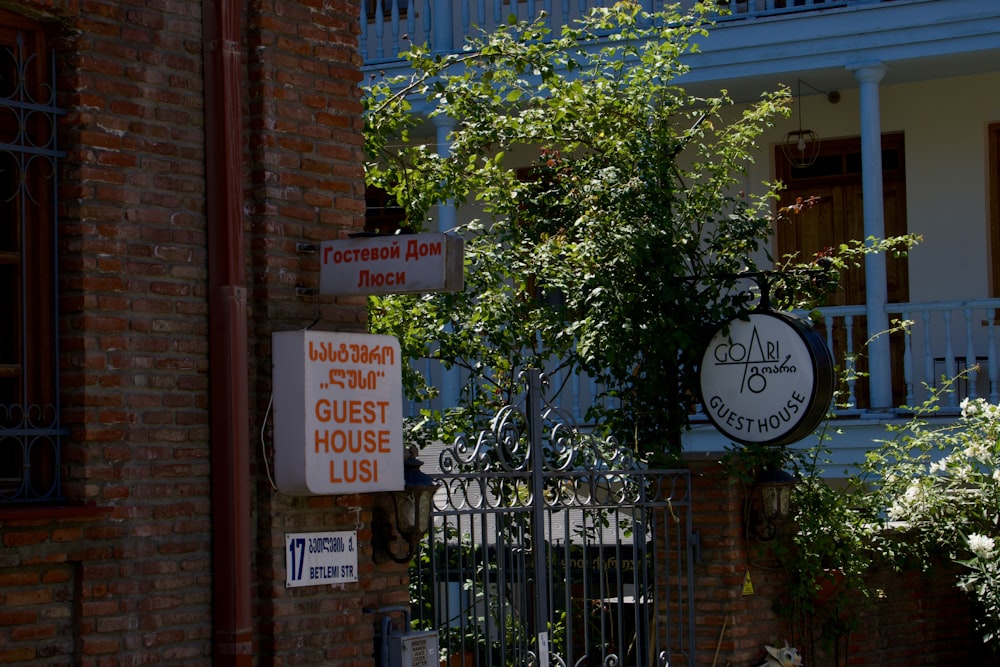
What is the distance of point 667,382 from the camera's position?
8.93 meters

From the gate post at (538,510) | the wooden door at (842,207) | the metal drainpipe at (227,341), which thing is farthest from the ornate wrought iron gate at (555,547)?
the wooden door at (842,207)

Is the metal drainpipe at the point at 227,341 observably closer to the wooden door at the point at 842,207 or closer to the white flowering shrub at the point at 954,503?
the white flowering shrub at the point at 954,503

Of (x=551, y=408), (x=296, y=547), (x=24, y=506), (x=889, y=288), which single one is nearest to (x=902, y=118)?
(x=889, y=288)

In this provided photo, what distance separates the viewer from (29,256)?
5.38 metres

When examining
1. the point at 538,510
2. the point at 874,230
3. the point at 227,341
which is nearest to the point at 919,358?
the point at 874,230

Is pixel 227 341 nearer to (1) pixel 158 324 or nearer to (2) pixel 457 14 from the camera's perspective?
(1) pixel 158 324

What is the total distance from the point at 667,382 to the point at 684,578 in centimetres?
119

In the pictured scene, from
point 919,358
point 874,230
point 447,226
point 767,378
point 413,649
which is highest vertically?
point 447,226

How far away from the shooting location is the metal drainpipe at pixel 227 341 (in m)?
5.58

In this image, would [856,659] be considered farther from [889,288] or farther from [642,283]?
[889,288]

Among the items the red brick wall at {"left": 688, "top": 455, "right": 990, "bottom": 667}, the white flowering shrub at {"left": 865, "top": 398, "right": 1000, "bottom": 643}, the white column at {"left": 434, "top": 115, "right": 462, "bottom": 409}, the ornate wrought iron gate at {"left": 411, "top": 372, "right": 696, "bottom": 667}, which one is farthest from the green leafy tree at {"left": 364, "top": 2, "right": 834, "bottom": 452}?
the white column at {"left": 434, "top": 115, "right": 462, "bottom": 409}

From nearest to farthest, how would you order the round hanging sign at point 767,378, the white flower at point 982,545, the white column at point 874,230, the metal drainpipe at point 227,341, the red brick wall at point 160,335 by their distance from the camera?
the red brick wall at point 160,335 < the metal drainpipe at point 227,341 < the round hanging sign at point 767,378 < the white flower at point 982,545 < the white column at point 874,230

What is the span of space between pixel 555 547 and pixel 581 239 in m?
1.90

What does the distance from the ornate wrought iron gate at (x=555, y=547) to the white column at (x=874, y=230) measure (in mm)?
3360
